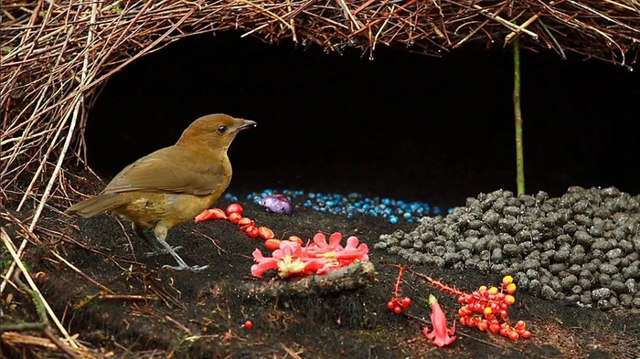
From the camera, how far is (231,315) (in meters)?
3.37

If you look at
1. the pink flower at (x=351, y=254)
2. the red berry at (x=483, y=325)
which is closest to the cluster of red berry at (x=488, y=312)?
the red berry at (x=483, y=325)

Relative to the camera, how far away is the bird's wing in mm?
3832

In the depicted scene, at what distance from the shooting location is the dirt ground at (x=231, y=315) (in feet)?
10.5

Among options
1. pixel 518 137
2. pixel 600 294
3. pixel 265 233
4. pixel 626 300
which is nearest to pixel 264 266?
pixel 265 233

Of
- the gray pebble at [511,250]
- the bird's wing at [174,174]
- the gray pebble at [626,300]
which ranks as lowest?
the gray pebble at [626,300]

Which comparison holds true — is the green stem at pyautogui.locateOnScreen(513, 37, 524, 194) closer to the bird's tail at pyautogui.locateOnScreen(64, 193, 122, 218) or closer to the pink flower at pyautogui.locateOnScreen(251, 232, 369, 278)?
the pink flower at pyautogui.locateOnScreen(251, 232, 369, 278)

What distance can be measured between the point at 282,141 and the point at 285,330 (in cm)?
353

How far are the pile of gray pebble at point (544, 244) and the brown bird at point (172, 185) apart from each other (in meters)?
1.13

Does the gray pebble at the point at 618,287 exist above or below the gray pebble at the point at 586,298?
above

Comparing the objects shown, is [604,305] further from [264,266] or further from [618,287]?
[264,266]

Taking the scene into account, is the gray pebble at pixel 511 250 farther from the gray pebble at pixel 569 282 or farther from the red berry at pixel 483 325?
the red berry at pixel 483 325

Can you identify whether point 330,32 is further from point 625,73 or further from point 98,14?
point 625,73

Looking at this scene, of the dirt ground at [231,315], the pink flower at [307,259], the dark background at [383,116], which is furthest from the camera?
the dark background at [383,116]

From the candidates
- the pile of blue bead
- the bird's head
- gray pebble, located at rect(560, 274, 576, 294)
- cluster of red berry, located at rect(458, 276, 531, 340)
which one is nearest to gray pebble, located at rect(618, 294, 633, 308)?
gray pebble, located at rect(560, 274, 576, 294)
